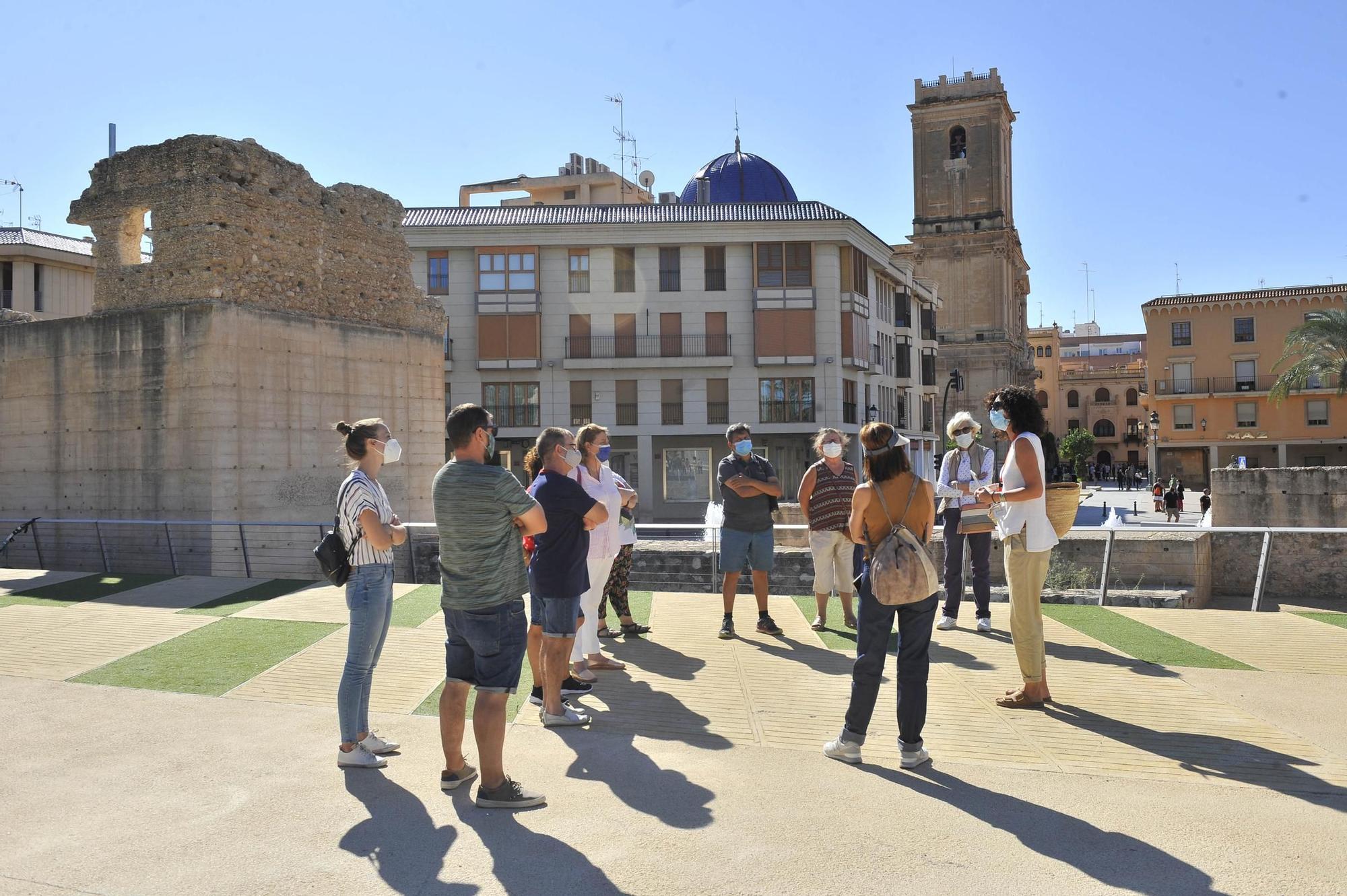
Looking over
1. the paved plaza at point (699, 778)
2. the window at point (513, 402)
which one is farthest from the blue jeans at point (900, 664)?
the window at point (513, 402)

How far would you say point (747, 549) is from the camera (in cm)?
857

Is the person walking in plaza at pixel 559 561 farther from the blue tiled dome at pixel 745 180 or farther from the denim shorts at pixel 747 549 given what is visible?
the blue tiled dome at pixel 745 180

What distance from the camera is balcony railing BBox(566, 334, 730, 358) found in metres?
39.4

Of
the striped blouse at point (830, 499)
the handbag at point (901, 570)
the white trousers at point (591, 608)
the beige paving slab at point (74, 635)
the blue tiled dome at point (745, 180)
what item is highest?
the blue tiled dome at point (745, 180)

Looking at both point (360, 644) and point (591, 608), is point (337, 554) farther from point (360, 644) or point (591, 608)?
point (591, 608)

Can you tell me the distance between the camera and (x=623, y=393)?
39.6 meters

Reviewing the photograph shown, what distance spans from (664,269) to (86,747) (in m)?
35.4

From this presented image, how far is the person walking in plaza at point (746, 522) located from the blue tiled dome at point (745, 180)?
149 feet

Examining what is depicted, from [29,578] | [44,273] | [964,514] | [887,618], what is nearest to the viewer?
[887,618]

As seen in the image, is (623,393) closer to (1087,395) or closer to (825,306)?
(825,306)

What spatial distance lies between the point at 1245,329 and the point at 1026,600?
63.7m

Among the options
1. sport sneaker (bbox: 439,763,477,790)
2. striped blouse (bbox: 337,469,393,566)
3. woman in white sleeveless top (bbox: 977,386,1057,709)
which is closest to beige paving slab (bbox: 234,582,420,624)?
striped blouse (bbox: 337,469,393,566)

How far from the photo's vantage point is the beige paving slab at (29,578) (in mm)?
10984

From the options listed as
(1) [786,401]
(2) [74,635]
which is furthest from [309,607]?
(1) [786,401]
